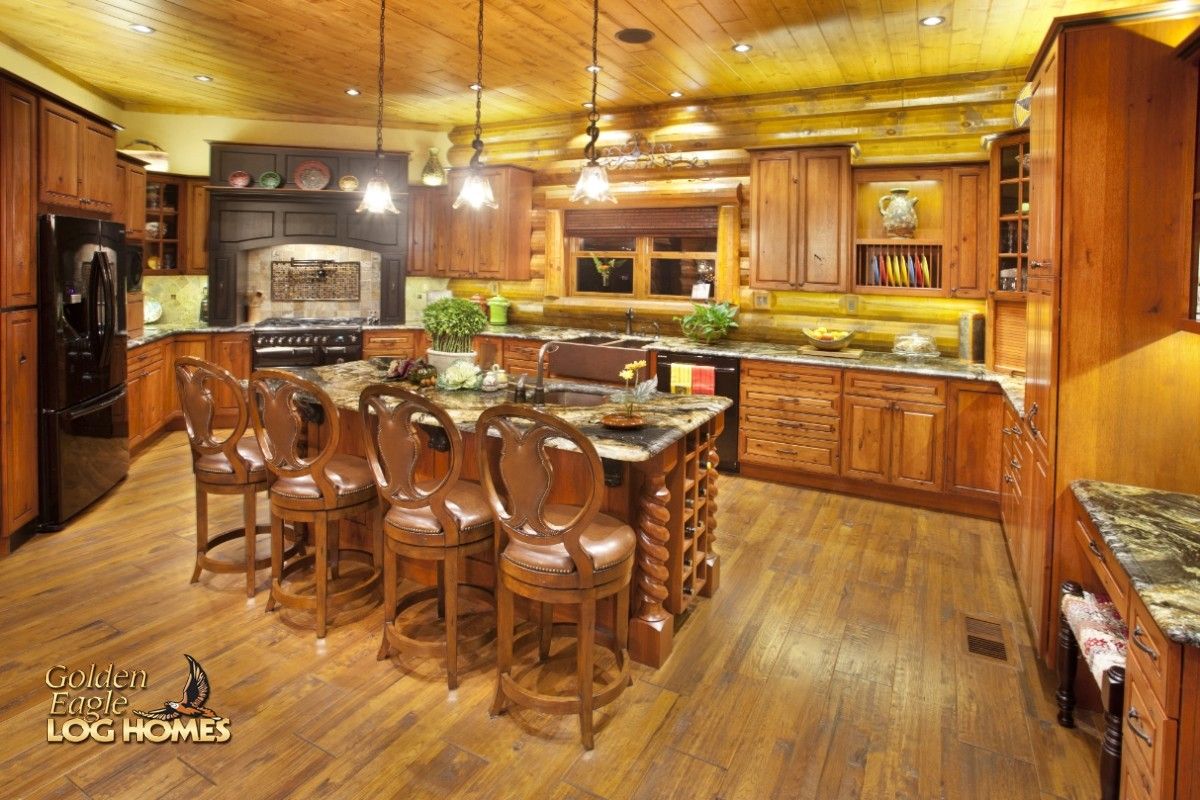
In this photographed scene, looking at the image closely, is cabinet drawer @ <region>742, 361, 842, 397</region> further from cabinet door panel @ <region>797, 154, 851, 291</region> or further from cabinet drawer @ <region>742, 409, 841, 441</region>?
cabinet door panel @ <region>797, 154, 851, 291</region>

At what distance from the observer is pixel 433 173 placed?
755 cm

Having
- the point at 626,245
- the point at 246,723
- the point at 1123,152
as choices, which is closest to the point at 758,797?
the point at 246,723

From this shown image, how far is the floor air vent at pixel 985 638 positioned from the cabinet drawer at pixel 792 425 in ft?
6.85

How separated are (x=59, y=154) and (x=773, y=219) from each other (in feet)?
15.8

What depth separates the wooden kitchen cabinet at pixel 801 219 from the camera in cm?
555

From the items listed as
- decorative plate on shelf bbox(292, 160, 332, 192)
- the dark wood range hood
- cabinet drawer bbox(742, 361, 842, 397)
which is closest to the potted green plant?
cabinet drawer bbox(742, 361, 842, 397)

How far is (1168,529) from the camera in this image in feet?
7.00

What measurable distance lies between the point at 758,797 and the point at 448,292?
6.71 metres

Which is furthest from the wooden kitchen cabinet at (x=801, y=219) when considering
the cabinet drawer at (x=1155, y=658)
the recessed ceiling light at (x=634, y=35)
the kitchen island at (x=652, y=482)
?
the cabinet drawer at (x=1155, y=658)

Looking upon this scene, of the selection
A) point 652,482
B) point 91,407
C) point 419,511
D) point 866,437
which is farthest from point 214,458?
point 866,437

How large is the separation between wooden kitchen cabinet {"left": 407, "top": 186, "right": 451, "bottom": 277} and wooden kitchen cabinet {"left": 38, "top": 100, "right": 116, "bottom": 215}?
297 centimetres

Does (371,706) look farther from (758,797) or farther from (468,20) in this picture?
(468,20)

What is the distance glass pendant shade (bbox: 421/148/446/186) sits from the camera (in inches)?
297

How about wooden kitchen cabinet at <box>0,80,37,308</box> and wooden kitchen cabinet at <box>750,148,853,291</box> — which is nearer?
wooden kitchen cabinet at <box>0,80,37,308</box>
